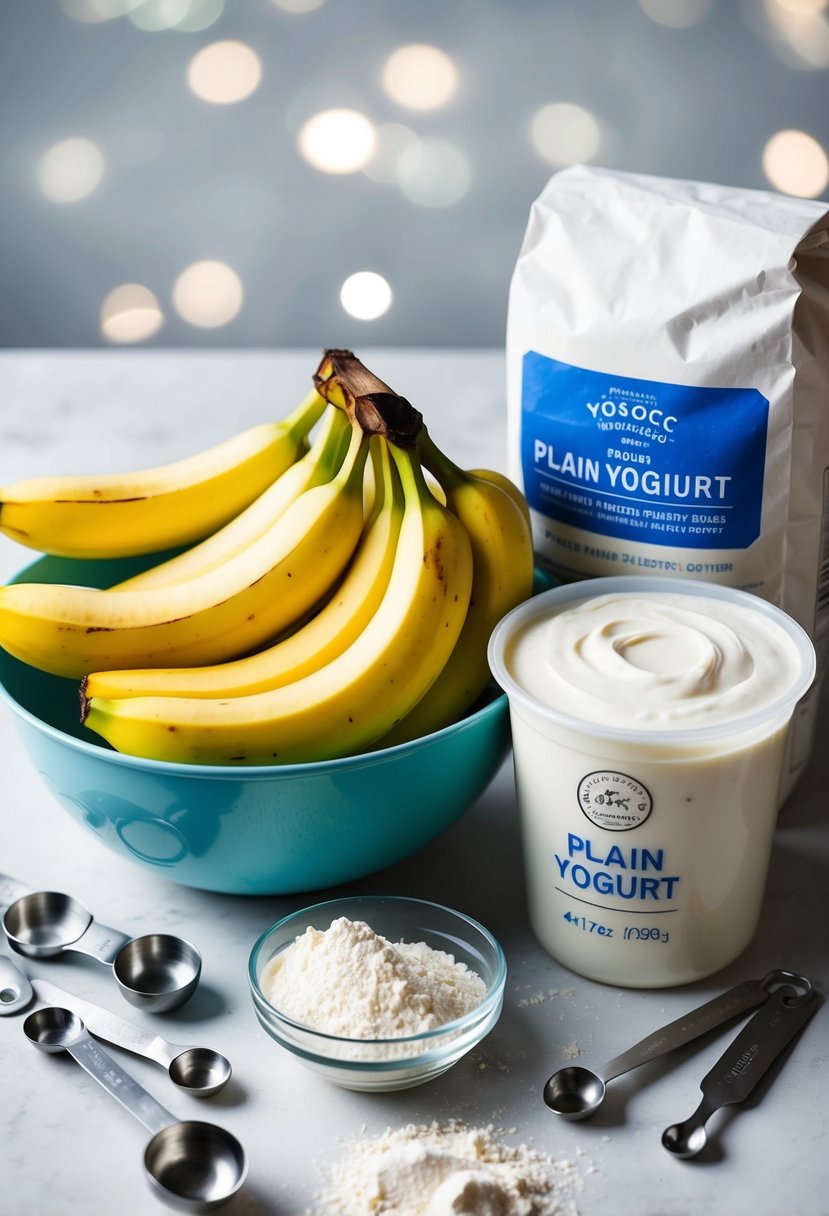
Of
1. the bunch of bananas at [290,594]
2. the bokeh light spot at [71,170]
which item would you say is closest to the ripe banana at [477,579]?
the bunch of bananas at [290,594]

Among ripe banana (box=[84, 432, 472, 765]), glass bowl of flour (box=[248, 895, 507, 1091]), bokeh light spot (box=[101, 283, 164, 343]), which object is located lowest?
bokeh light spot (box=[101, 283, 164, 343])

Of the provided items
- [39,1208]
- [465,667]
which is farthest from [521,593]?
[39,1208]

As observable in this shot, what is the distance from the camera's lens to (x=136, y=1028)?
70 centimetres

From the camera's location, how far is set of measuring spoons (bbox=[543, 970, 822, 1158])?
64 centimetres

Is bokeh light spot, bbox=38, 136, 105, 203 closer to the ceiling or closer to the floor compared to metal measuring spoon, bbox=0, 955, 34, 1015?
closer to the ceiling

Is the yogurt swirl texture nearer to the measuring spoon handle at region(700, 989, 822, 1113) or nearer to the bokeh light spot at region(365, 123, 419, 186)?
the measuring spoon handle at region(700, 989, 822, 1113)

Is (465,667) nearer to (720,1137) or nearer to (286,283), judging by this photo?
(720,1137)

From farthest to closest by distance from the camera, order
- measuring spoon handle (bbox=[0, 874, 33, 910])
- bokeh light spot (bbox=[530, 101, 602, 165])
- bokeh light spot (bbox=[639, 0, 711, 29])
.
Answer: bokeh light spot (bbox=[530, 101, 602, 165]) → bokeh light spot (bbox=[639, 0, 711, 29]) → measuring spoon handle (bbox=[0, 874, 33, 910])

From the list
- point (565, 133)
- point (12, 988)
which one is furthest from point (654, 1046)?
point (565, 133)

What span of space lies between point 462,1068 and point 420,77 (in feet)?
5.61

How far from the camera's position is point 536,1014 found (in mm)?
716

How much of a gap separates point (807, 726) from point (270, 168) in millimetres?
1508

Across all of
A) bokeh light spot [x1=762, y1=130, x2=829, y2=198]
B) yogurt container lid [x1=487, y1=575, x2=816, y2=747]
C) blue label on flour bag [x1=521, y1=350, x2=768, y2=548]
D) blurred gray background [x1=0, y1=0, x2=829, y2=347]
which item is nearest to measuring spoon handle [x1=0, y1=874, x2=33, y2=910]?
yogurt container lid [x1=487, y1=575, x2=816, y2=747]

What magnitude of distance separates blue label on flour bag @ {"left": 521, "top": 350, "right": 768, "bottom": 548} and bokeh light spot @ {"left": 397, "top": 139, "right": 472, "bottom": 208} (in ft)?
4.37
